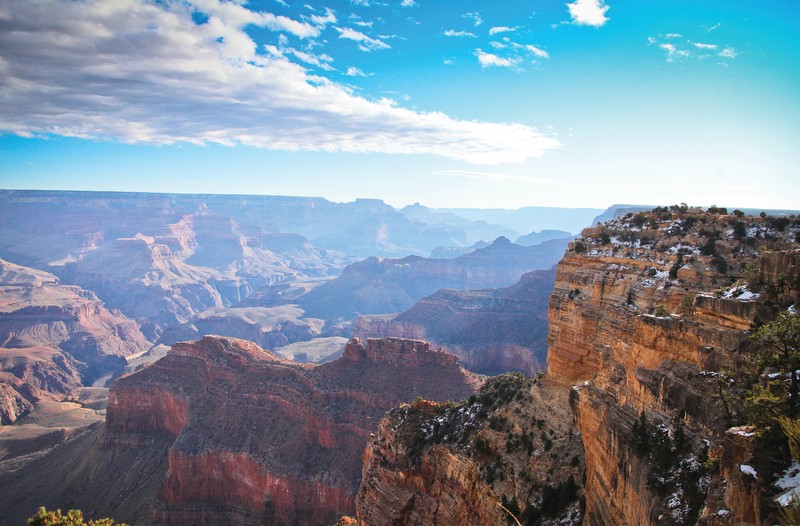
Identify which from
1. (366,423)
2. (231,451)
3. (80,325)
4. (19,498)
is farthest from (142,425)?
(80,325)

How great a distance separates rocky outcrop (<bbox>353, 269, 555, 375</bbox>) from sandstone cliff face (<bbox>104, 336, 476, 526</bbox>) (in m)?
38.7

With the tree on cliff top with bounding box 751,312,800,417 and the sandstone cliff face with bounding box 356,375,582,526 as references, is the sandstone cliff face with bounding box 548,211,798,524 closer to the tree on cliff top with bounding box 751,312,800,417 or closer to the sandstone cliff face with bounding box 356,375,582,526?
the tree on cliff top with bounding box 751,312,800,417

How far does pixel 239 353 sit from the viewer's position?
207 ft

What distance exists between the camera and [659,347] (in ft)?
52.2

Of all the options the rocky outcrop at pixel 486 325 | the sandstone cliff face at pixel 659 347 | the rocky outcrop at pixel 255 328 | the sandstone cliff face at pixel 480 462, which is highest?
the sandstone cliff face at pixel 659 347

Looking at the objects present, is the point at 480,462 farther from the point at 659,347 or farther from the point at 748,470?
the point at 748,470

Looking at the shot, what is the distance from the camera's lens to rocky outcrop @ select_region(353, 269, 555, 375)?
316ft

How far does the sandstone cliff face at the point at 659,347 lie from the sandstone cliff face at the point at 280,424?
28671 mm

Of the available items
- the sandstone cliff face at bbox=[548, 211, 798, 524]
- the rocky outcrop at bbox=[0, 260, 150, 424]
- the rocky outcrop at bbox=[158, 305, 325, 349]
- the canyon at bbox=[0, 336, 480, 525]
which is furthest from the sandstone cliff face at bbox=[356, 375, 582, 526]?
the rocky outcrop at bbox=[158, 305, 325, 349]

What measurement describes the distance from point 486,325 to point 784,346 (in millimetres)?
98379

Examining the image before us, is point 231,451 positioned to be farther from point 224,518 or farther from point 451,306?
point 451,306

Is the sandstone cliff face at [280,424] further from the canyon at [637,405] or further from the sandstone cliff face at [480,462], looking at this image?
the canyon at [637,405]

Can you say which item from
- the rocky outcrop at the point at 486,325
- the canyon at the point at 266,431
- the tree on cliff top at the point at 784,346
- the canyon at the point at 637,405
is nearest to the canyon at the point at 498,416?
the canyon at the point at 637,405

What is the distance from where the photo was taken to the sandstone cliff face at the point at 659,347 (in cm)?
1330
